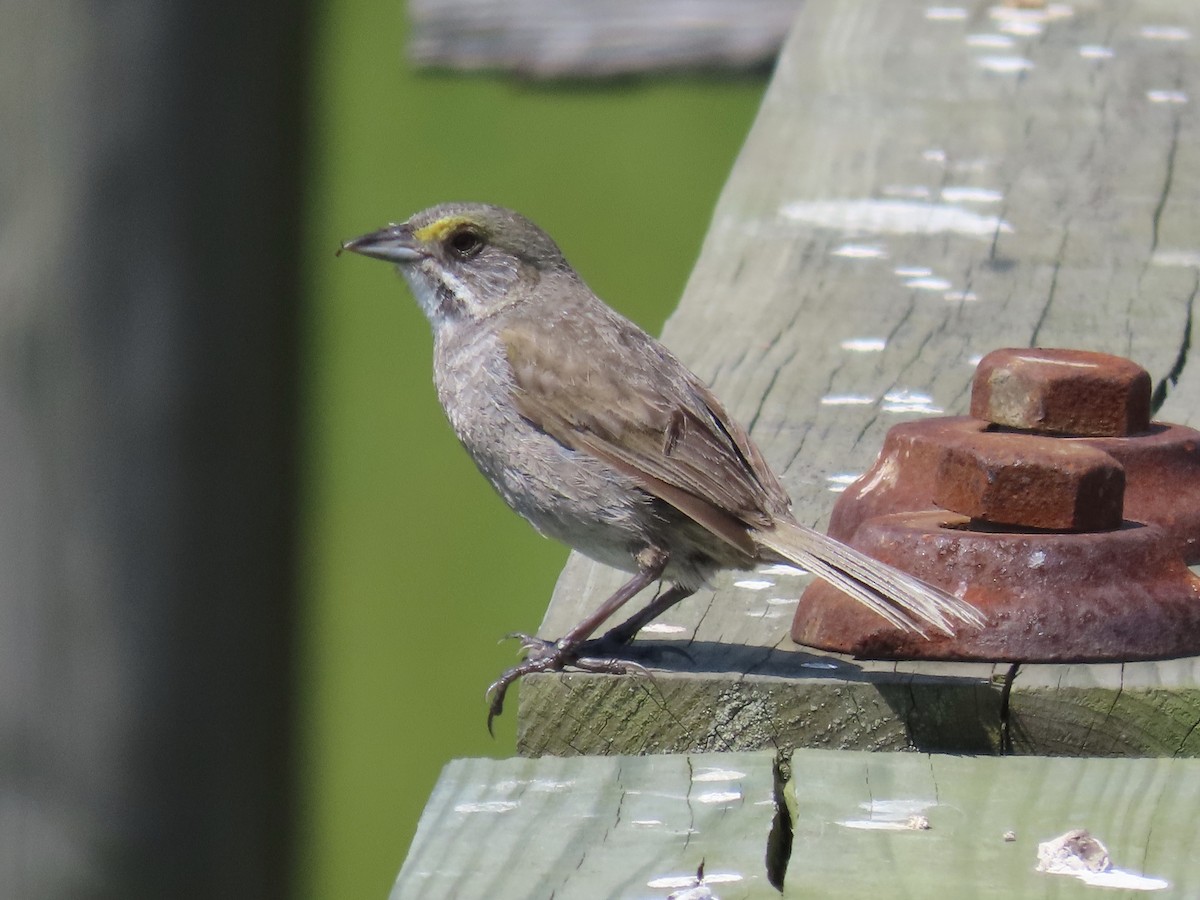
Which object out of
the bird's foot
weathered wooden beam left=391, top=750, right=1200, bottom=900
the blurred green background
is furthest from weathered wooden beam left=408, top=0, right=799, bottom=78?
weathered wooden beam left=391, top=750, right=1200, bottom=900

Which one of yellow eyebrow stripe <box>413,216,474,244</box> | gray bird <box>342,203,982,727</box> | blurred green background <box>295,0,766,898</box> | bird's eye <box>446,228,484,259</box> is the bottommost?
blurred green background <box>295,0,766,898</box>

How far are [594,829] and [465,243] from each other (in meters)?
2.42

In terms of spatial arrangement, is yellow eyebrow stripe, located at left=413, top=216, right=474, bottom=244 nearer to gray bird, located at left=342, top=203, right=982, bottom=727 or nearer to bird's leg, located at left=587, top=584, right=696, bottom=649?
gray bird, located at left=342, top=203, right=982, bottom=727

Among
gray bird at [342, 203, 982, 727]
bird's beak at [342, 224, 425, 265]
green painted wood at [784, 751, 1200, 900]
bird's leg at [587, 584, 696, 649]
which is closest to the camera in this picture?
green painted wood at [784, 751, 1200, 900]

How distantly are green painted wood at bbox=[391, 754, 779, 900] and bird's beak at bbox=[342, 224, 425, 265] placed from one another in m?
2.23

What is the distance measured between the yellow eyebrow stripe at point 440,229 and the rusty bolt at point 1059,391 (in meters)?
1.68

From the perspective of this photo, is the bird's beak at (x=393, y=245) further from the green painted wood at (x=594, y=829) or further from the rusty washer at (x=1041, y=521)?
the green painted wood at (x=594, y=829)

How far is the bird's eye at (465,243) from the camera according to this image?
3904 mm

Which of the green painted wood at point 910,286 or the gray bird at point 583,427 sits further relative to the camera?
the gray bird at point 583,427

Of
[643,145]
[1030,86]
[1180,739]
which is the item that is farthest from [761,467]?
[643,145]

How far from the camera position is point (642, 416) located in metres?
3.21

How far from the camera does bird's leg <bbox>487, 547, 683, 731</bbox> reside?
218 centimetres

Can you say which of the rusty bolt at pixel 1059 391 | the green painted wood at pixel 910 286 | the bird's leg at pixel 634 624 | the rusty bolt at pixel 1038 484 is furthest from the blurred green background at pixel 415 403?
the rusty bolt at pixel 1038 484

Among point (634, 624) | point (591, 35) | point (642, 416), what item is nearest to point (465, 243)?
point (642, 416)
